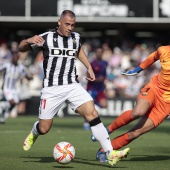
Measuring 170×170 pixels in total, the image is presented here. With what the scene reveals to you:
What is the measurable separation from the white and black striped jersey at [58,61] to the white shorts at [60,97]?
90mm

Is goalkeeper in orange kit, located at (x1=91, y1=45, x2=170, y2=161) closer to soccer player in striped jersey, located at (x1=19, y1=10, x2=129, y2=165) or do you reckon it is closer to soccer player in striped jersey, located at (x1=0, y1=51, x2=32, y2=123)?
soccer player in striped jersey, located at (x1=19, y1=10, x2=129, y2=165)

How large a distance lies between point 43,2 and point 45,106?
51.9 ft

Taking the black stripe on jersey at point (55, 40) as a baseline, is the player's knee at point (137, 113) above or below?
below

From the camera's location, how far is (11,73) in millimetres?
21125

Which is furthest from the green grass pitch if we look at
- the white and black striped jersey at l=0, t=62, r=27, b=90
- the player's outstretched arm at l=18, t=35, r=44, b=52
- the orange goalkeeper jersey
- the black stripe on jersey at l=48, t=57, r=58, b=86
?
the white and black striped jersey at l=0, t=62, r=27, b=90

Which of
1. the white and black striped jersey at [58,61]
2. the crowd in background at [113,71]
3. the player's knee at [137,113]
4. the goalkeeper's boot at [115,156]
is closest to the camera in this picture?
the goalkeeper's boot at [115,156]

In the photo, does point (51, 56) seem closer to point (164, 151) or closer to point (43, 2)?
point (164, 151)

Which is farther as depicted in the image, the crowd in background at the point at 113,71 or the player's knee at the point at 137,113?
the crowd in background at the point at 113,71

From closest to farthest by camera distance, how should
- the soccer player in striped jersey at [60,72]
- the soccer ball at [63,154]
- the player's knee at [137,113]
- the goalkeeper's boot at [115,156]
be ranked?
the goalkeeper's boot at [115,156]
the soccer ball at [63,154]
the player's knee at [137,113]
the soccer player in striped jersey at [60,72]

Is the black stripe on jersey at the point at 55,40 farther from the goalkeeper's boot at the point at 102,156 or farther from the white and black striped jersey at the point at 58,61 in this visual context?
the goalkeeper's boot at the point at 102,156

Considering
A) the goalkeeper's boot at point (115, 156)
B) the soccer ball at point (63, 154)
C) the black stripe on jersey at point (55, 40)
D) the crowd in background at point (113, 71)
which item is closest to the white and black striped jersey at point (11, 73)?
the crowd in background at point (113, 71)

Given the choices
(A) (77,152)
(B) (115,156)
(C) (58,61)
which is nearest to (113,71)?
(A) (77,152)

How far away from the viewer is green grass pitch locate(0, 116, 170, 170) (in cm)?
962

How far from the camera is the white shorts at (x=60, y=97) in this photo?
32.2 ft
